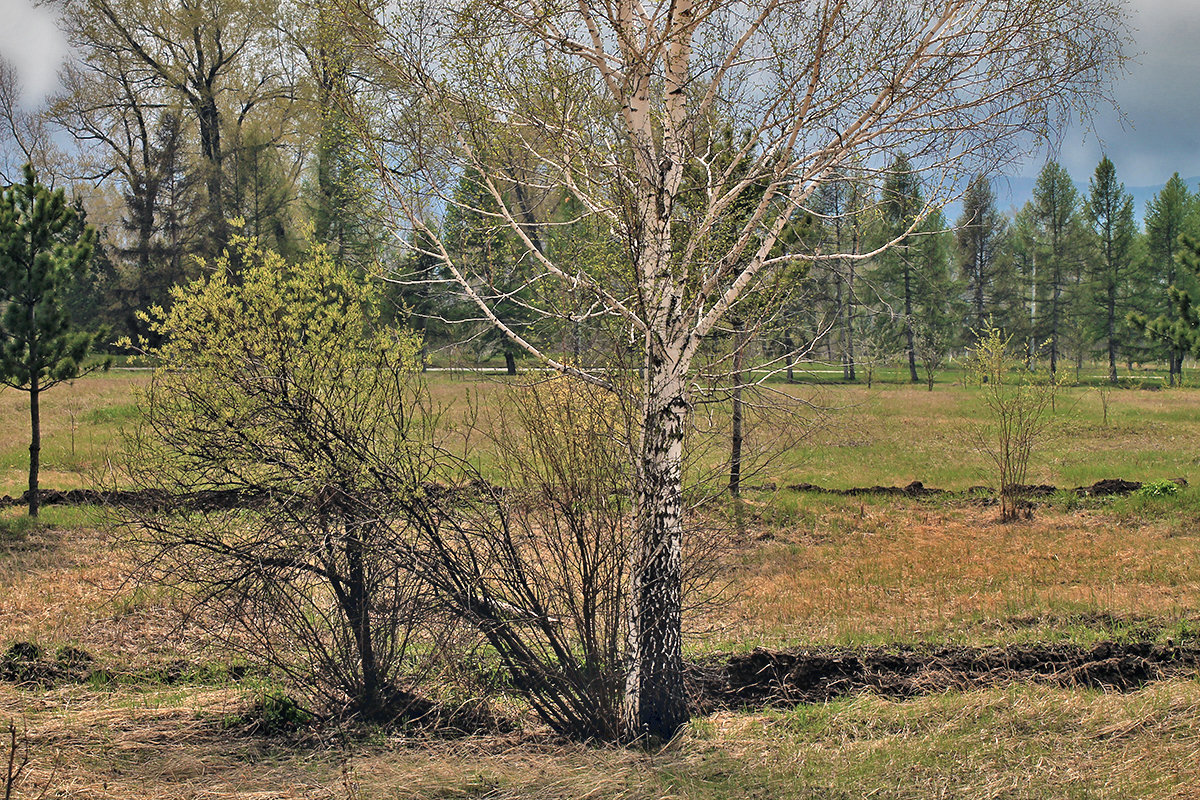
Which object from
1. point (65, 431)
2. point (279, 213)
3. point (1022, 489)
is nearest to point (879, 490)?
point (1022, 489)

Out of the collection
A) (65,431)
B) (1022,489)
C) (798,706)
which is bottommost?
(798,706)

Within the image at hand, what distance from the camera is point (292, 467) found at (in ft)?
18.2

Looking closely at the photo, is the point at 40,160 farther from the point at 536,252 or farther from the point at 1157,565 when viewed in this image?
the point at 1157,565

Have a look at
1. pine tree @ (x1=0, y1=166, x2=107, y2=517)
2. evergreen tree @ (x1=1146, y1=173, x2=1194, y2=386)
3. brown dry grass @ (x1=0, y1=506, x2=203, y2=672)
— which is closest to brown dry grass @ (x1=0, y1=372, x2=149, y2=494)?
brown dry grass @ (x1=0, y1=506, x2=203, y2=672)

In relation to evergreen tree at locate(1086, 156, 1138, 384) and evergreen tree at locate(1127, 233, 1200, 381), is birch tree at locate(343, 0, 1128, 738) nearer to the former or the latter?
evergreen tree at locate(1127, 233, 1200, 381)

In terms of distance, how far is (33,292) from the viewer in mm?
12508

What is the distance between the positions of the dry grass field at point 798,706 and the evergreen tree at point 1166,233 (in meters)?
39.5

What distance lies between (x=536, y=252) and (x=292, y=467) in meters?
2.13

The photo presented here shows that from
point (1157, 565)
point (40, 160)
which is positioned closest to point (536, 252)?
point (1157, 565)

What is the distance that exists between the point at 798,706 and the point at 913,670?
138cm

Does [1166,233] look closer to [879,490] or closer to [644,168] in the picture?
[879,490]

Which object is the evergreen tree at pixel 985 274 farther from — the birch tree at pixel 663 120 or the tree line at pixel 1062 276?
the birch tree at pixel 663 120

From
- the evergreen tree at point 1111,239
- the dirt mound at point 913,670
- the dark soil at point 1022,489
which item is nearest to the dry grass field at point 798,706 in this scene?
the dirt mound at point 913,670

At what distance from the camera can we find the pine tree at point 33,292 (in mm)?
12391
